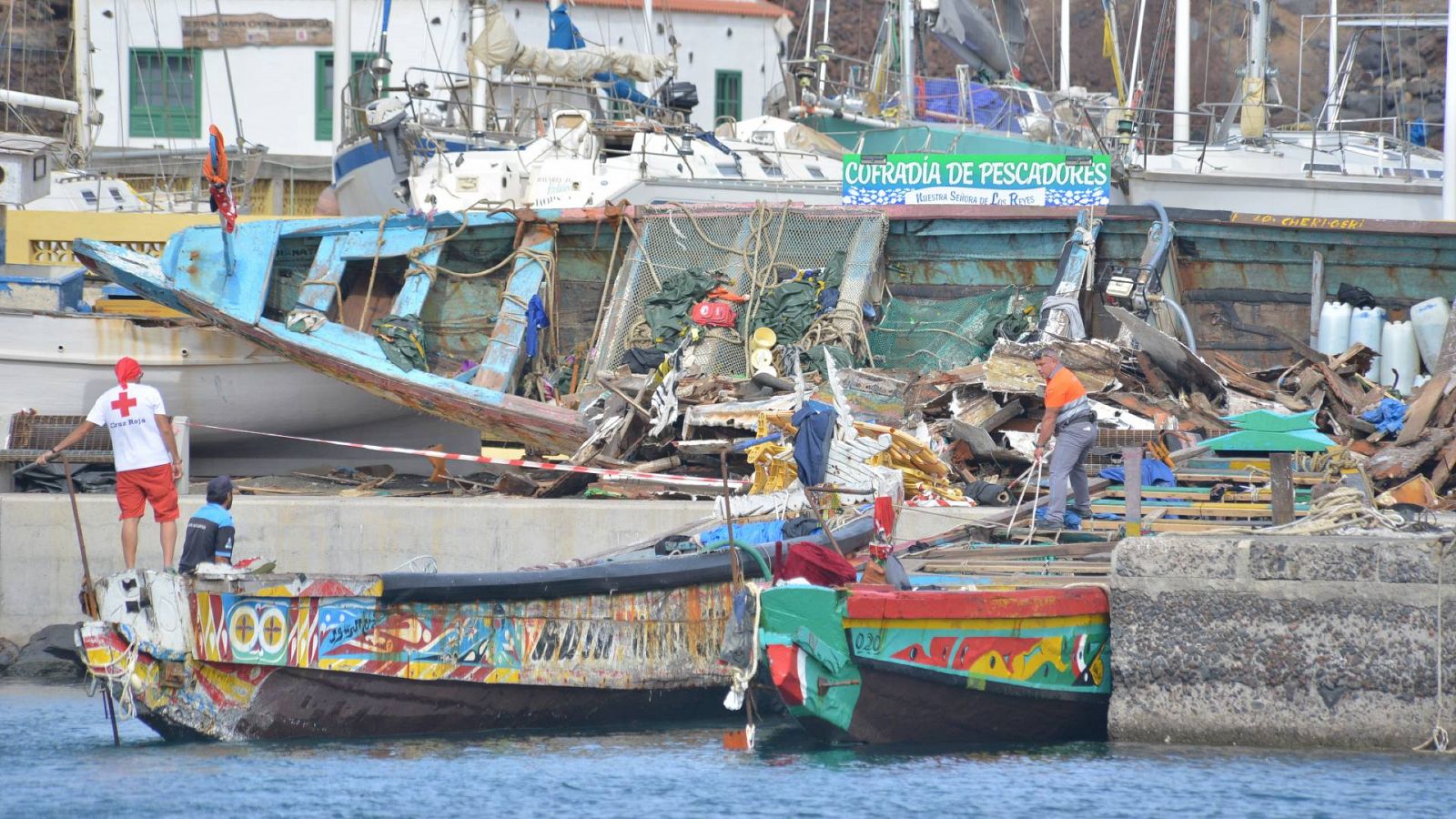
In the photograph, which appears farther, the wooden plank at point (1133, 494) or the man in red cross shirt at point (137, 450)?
the man in red cross shirt at point (137, 450)

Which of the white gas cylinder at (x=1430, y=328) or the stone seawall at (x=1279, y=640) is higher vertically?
the white gas cylinder at (x=1430, y=328)

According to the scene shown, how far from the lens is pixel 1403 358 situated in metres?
15.6

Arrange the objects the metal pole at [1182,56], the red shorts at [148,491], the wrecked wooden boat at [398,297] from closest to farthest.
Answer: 1. the red shorts at [148,491]
2. the wrecked wooden boat at [398,297]
3. the metal pole at [1182,56]

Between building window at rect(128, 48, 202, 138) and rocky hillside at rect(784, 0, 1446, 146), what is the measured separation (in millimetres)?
12060

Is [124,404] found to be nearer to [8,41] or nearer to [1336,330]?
[1336,330]

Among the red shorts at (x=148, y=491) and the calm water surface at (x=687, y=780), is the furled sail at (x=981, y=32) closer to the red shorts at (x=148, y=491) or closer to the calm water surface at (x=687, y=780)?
the red shorts at (x=148, y=491)

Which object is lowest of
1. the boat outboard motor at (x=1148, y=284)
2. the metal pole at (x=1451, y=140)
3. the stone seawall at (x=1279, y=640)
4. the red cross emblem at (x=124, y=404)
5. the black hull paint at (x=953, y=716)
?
the black hull paint at (x=953, y=716)

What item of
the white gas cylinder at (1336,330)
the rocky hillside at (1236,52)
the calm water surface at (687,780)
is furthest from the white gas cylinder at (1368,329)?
the rocky hillside at (1236,52)

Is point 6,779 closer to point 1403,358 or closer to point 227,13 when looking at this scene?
point 1403,358

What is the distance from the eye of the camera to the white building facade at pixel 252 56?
2964 cm

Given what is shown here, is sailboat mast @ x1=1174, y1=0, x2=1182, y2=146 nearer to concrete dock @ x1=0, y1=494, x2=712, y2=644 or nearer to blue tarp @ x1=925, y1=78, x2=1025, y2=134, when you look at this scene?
blue tarp @ x1=925, y1=78, x2=1025, y2=134

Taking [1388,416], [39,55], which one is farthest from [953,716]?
[39,55]

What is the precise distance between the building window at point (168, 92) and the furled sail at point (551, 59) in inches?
376

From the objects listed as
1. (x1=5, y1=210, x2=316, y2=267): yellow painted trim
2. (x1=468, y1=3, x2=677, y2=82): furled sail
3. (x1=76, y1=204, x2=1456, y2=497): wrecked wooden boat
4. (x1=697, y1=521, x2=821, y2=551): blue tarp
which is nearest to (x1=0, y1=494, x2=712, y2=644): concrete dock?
(x1=697, y1=521, x2=821, y2=551): blue tarp
